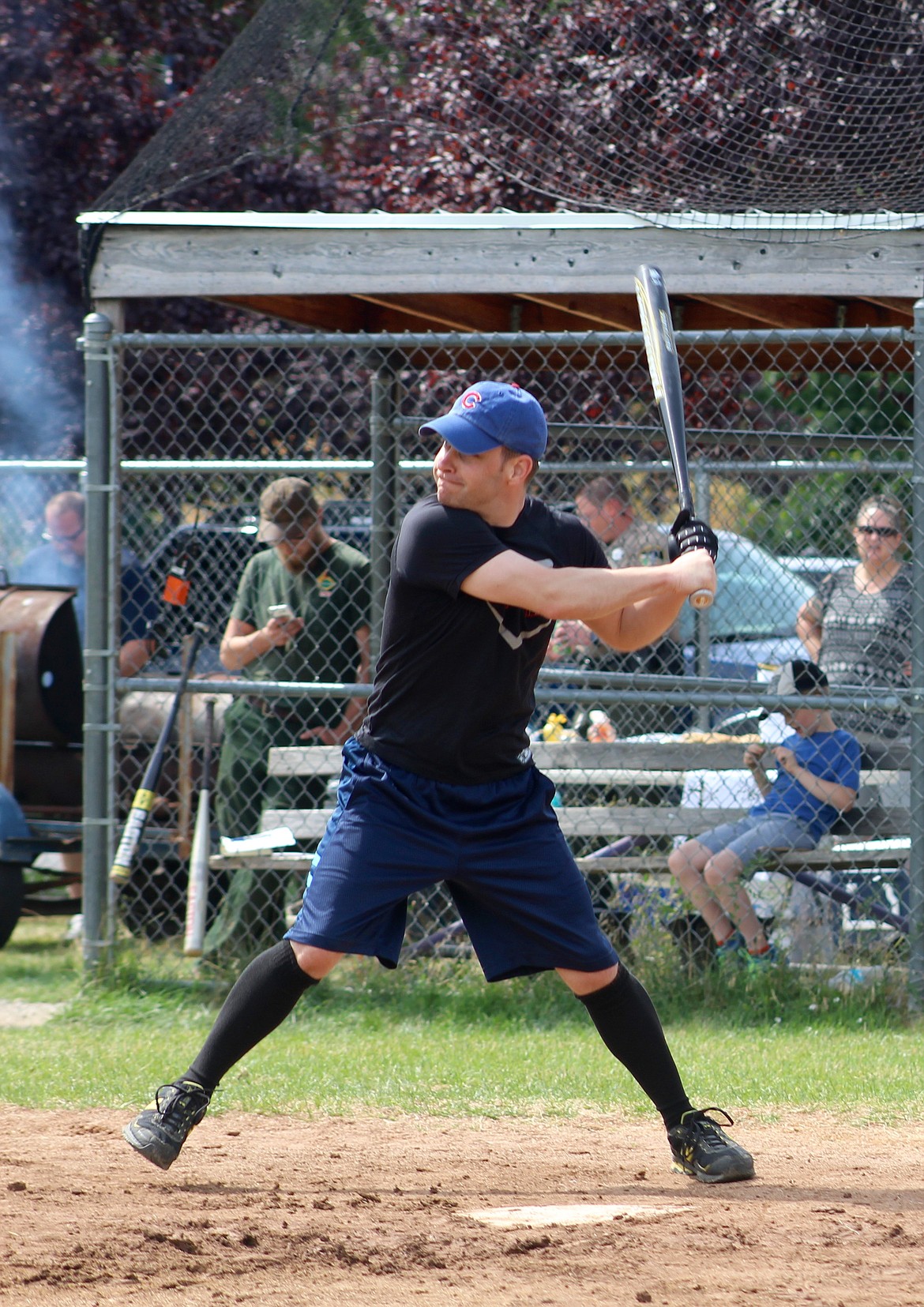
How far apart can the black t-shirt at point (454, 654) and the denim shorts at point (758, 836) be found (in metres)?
2.60

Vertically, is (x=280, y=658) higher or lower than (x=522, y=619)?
lower

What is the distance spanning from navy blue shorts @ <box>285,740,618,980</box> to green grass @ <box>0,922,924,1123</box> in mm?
1136

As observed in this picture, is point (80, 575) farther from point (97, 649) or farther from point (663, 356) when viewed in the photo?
point (663, 356)

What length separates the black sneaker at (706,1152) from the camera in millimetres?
3848

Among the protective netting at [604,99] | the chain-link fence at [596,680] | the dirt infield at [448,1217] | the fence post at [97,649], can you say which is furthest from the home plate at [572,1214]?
the protective netting at [604,99]

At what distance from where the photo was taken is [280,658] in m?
6.98

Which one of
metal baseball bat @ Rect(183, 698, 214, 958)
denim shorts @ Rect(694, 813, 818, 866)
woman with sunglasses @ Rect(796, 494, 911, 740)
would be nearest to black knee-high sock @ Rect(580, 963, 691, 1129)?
denim shorts @ Rect(694, 813, 818, 866)

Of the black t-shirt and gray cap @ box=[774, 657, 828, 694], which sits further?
gray cap @ box=[774, 657, 828, 694]

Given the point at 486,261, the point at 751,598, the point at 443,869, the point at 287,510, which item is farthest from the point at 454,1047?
the point at 751,598

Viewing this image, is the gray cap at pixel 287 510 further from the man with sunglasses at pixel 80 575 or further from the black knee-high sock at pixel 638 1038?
the black knee-high sock at pixel 638 1038

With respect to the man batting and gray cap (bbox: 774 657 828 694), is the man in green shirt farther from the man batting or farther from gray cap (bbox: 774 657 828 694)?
the man batting

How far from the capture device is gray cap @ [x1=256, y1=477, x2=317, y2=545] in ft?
22.3

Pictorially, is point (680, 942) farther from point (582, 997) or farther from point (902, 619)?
point (582, 997)

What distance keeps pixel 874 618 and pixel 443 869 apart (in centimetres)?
348
